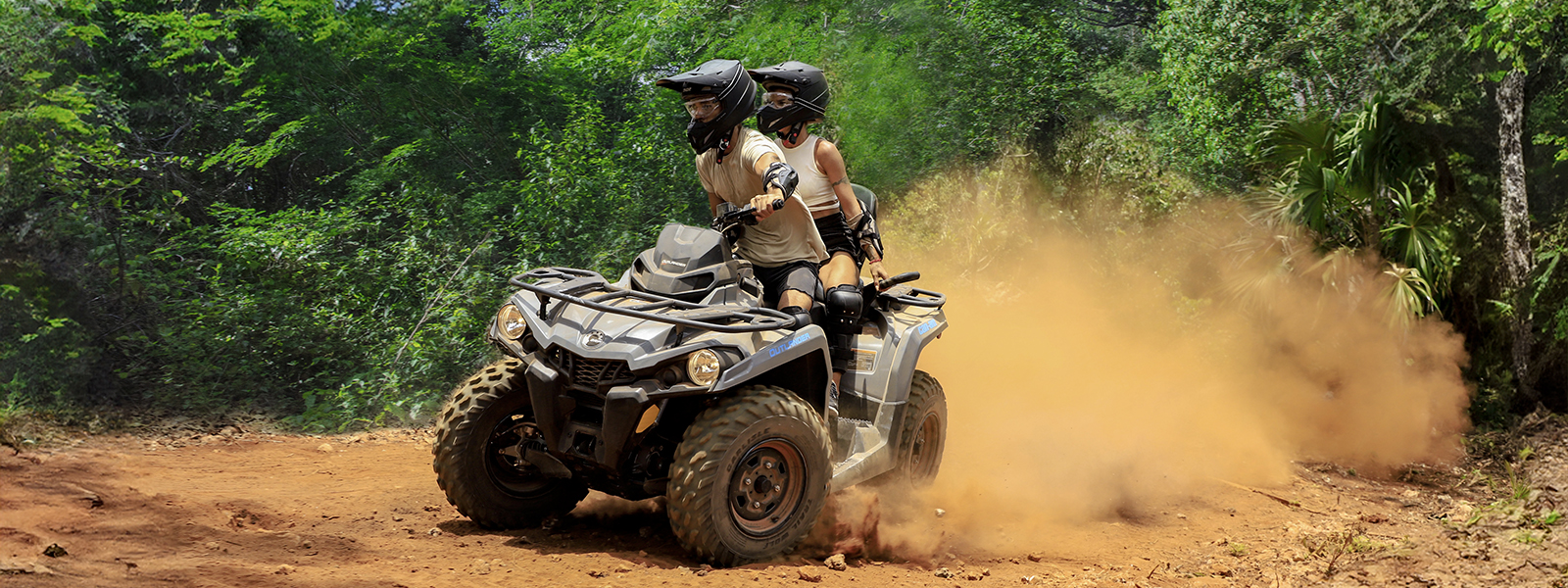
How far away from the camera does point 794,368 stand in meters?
5.82

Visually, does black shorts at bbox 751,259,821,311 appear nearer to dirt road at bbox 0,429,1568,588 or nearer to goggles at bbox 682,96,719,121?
goggles at bbox 682,96,719,121

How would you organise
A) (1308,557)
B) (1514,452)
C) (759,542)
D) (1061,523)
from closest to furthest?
(759,542), (1308,557), (1061,523), (1514,452)

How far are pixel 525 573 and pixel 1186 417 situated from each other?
26.4 ft

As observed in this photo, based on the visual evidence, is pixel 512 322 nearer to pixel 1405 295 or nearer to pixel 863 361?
pixel 863 361

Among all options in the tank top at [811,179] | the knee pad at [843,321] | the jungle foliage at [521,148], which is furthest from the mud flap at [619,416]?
the jungle foliage at [521,148]

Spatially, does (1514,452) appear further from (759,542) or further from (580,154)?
(580,154)

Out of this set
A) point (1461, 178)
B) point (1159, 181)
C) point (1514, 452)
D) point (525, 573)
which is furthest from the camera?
point (1159, 181)

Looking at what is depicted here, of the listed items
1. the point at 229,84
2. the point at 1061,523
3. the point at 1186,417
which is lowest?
the point at 1061,523

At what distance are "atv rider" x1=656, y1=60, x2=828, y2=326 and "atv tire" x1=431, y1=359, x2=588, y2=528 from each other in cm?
143

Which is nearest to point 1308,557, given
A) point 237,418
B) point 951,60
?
point 237,418

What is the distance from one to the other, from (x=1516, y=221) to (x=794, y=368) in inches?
355

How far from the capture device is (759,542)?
528 centimetres

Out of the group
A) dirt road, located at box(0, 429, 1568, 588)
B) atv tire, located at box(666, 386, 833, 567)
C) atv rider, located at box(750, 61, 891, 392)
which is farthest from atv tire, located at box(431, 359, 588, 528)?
atv rider, located at box(750, 61, 891, 392)

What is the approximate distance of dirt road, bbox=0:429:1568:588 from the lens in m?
4.68
